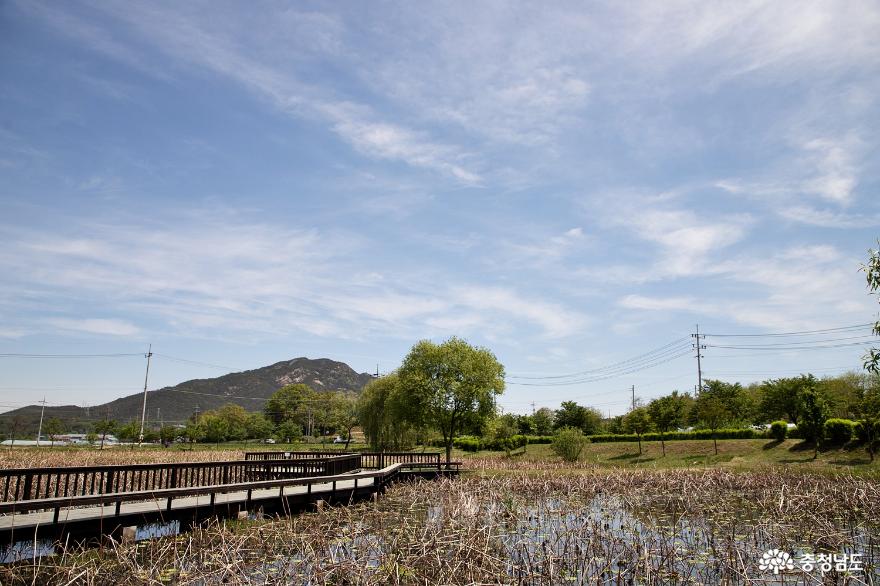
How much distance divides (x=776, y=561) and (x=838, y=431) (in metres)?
29.4

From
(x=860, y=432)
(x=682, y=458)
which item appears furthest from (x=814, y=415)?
(x=682, y=458)

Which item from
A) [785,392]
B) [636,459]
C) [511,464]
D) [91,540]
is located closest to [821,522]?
[91,540]

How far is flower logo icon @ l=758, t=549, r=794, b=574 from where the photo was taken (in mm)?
7452

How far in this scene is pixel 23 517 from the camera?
11.0 m

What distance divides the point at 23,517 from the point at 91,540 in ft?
5.37

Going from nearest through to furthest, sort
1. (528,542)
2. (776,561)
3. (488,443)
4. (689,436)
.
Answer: (776,561), (528,542), (689,436), (488,443)

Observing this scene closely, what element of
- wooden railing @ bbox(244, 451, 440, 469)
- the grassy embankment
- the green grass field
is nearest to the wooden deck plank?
wooden railing @ bbox(244, 451, 440, 469)

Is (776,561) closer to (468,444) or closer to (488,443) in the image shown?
(488,443)

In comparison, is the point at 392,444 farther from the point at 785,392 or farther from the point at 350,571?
the point at 350,571

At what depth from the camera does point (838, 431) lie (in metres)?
31.3

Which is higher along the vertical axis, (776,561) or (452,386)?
(452,386)

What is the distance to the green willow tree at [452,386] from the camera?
32938 mm

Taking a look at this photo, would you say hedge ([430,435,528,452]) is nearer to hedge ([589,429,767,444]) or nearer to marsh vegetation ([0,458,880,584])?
hedge ([589,429,767,444])

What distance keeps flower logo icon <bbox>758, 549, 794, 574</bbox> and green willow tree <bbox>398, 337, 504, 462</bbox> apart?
24463 millimetres
